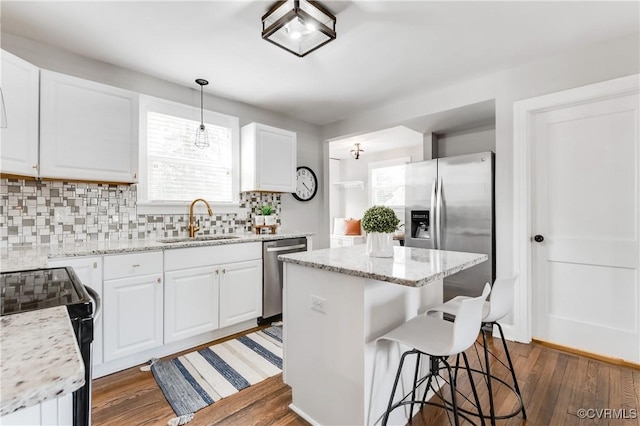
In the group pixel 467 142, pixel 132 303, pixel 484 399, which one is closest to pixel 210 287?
pixel 132 303

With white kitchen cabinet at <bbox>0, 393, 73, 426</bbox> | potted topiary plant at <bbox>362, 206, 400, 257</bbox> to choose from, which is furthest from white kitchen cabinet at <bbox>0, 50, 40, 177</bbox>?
potted topiary plant at <bbox>362, 206, 400, 257</bbox>

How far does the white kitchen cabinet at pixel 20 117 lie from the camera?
1913mm

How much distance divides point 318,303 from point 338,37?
1879mm

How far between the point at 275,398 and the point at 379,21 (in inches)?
100

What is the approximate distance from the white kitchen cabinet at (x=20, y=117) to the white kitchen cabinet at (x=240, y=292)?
5.04 feet

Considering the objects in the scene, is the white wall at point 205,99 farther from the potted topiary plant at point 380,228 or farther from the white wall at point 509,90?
the potted topiary plant at point 380,228

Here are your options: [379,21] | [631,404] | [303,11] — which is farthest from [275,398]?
[379,21]

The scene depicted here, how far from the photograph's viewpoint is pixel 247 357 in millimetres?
2461

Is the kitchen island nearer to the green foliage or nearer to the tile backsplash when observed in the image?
the green foliage

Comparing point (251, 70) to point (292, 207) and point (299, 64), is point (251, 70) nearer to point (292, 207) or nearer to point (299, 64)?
point (299, 64)

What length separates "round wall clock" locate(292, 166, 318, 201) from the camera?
13.9ft

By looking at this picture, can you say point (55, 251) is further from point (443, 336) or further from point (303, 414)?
point (443, 336)

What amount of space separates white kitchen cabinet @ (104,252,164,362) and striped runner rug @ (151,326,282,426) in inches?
9.6

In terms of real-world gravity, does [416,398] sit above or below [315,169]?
below
